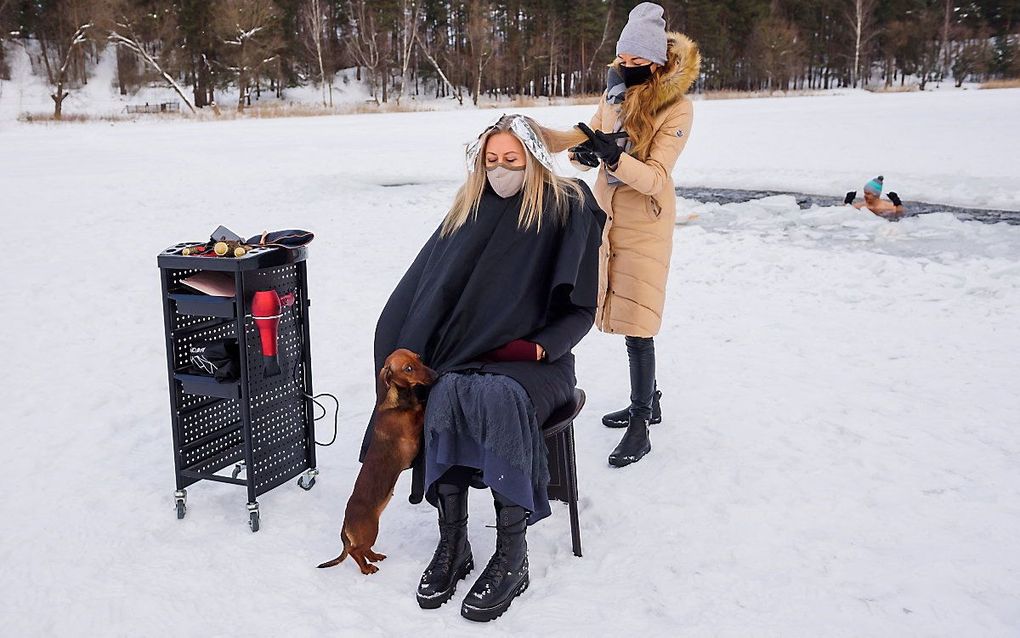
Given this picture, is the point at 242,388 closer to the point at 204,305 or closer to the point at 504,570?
the point at 204,305

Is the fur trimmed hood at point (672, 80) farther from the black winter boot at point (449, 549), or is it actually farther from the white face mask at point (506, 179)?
the black winter boot at point (449, 549)

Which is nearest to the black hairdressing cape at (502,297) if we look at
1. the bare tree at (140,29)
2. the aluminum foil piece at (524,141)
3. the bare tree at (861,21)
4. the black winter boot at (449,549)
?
the aluminum foil piece at (524,141)

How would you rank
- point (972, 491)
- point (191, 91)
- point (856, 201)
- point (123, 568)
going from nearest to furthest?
point (123, 568), point (972, 491), point (856, 201), point (191, 91)

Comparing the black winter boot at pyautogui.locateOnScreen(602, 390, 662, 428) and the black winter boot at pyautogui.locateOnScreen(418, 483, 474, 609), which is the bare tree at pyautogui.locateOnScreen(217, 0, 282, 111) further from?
the black winter boot at pyautogui.locateOnScreen(418, 483, 474, 609)

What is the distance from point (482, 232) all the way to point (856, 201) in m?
7.18

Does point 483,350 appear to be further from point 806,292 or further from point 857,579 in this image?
point 806,292

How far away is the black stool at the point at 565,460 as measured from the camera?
2.65 meters

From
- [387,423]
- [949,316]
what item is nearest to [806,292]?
[949,316]

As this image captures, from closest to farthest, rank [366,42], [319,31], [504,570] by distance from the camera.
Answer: [504,570] → [319,31] → [366,42]

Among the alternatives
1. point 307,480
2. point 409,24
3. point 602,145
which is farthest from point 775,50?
point 307,480

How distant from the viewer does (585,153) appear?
2.99 meters

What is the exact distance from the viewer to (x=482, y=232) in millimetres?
2760

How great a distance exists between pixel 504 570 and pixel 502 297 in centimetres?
86

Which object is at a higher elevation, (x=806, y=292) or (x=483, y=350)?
(x=483, y=350)
